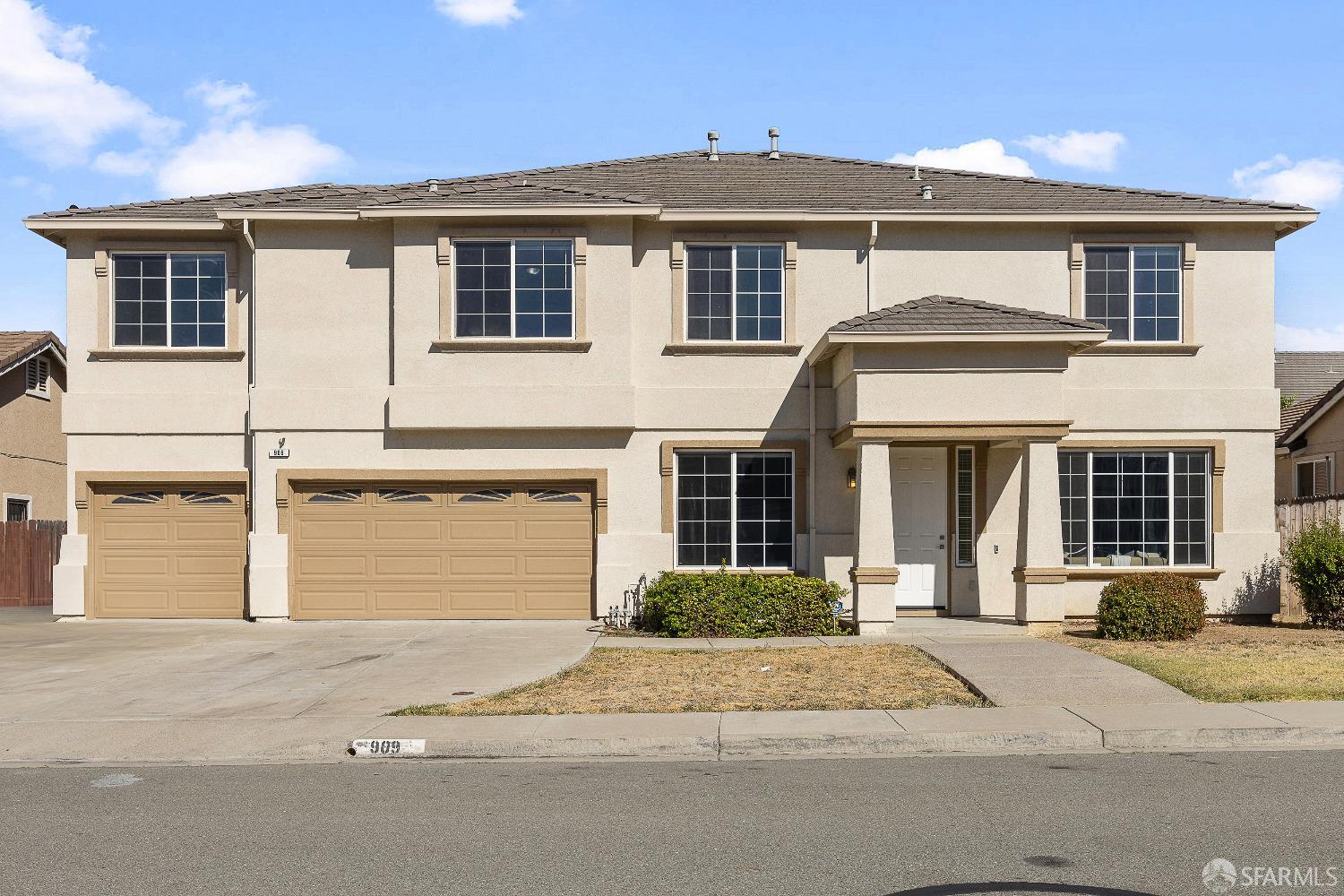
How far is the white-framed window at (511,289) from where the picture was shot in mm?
18281

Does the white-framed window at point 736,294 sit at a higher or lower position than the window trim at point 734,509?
higher

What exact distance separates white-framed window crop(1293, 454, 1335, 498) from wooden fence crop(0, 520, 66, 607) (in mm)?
25297

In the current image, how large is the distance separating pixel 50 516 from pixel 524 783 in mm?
23693

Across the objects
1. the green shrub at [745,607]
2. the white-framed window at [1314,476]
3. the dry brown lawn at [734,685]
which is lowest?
the dry brown lawn at [734,685]

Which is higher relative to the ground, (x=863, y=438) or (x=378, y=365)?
(x=378, y=365)

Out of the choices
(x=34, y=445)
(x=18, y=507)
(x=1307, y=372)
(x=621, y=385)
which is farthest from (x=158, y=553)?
(x=1307, y=372)

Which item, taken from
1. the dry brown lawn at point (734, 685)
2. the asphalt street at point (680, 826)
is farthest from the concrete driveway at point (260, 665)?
the asphalt street at point (680, 826)

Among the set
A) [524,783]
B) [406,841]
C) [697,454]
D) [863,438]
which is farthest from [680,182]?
[406,841]

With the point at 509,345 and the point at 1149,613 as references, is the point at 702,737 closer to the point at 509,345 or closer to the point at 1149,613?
the point at 1149,613

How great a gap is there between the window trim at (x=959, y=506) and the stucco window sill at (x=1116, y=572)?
1474 millimetres

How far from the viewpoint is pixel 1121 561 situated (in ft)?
60.8

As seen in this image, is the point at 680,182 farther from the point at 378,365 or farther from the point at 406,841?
the point at 406,841

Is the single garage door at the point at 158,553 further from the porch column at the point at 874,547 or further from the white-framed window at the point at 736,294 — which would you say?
the porch column at the point at 874,547

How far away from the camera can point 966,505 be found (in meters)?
18.5
